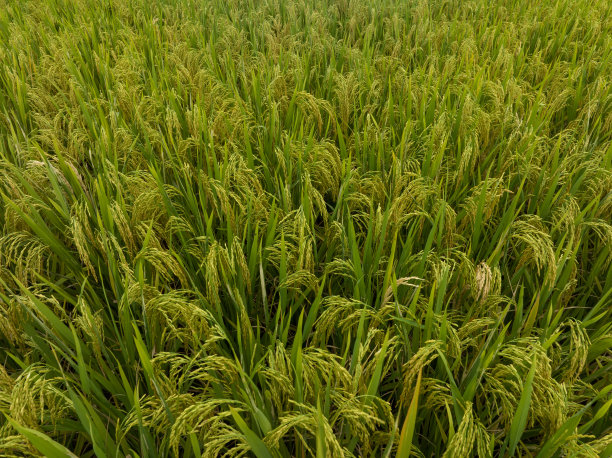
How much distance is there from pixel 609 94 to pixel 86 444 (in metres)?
3.22

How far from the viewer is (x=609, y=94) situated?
2631 mm

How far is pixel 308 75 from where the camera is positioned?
115 inches

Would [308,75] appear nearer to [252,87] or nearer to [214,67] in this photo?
[252,87]

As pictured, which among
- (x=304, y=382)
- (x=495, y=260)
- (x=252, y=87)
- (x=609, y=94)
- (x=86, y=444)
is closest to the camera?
(x=304, y=382)

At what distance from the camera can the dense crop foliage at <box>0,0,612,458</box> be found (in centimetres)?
112

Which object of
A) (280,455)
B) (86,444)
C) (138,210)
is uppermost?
(138,210)

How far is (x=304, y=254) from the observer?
154 centimetres

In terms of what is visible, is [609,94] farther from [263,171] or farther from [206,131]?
[206,131]

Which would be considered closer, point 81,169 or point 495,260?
point 495,260

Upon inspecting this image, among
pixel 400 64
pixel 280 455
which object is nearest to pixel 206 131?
pixel 280 455

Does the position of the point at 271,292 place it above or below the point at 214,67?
below

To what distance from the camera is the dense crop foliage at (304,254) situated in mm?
1122

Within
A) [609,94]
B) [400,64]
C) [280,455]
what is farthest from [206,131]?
[609,94]

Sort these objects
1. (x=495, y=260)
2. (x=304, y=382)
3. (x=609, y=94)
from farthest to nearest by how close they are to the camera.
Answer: (x=609, y=94)
(x=495, y=260)
(x=304, y=382)
